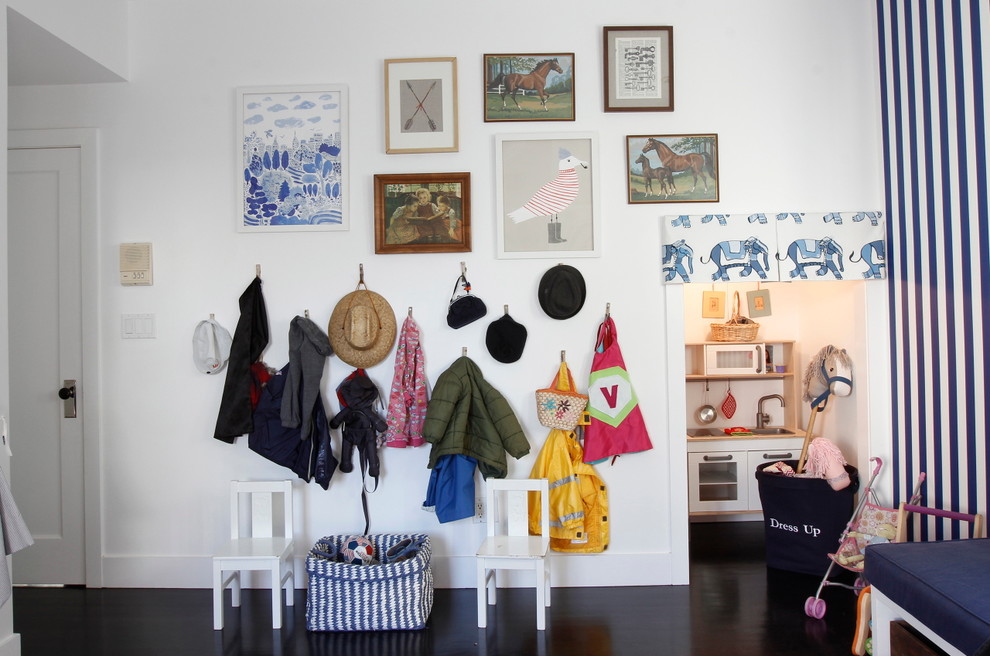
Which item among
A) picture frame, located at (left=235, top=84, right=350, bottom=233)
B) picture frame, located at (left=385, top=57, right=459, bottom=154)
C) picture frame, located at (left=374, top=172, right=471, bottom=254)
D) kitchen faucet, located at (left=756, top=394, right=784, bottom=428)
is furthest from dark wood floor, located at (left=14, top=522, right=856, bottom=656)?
picture frame, located at (left=385, top=57, right=459, bottom=154)

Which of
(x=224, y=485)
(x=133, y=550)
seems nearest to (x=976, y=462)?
(x=224, y=485)

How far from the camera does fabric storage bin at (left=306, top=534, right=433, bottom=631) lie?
290 centimetres

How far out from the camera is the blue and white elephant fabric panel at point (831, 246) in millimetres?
3352

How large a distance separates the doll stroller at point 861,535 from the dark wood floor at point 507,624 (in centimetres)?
8

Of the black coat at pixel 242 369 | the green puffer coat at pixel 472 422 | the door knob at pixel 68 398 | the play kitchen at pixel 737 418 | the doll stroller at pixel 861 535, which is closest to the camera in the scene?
the doll stroller at pixel 861 535

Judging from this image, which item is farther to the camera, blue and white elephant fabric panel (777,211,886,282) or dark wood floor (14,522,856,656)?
blue and white elephant fabric panel (777,211,886,282)

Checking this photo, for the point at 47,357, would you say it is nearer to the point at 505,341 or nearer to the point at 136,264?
the point at 136,264

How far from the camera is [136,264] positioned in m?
3.44

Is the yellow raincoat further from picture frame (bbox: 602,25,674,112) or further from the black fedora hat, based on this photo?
picture frame (bbox: 602,25,674,112)

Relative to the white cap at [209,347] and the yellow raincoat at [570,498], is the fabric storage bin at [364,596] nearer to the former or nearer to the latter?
the yellow raincoat at [570,498]

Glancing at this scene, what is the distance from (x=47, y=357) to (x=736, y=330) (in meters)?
3.92

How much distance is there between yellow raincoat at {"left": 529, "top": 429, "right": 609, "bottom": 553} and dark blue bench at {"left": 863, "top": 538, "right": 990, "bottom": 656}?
3.96ft

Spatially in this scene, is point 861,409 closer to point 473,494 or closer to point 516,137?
point 473,494

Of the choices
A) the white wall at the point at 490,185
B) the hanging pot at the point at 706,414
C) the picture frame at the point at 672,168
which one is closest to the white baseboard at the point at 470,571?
the white wall at the point at 490,185
